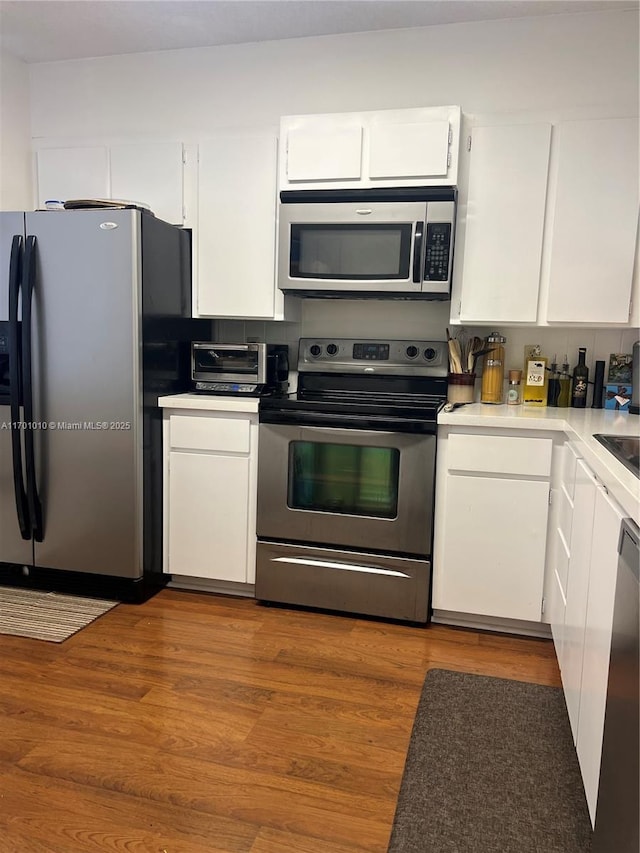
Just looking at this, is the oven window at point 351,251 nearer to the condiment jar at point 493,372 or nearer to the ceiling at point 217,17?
the condiment jar at point 493,372

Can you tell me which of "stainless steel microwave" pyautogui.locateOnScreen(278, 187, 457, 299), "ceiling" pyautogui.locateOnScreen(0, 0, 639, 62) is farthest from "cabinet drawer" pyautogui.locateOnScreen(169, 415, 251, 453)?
"ceiling" pyautogui.locateOnScreen(0, 0, 639, 62)

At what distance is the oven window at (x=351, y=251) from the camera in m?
2.79

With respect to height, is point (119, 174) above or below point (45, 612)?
above

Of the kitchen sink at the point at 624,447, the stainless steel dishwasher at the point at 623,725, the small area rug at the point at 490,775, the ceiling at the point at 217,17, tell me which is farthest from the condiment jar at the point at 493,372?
the stainless steel dishwasher at the point at 623,725

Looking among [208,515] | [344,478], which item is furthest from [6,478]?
[344,478]

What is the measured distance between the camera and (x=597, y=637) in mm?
1535

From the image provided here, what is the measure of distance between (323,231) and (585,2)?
1370 mm

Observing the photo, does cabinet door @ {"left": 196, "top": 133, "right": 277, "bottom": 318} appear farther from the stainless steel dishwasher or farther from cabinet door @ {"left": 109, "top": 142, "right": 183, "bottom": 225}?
the stainless steel dishwasher

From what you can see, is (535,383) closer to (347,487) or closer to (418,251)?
(418,251)

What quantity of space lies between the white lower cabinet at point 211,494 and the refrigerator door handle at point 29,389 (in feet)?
1.86

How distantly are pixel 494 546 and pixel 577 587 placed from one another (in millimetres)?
735

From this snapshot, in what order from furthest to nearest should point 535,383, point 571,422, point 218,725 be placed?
point 535,383 → point 571,422 → point 218,725

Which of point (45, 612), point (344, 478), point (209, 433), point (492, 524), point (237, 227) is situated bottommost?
point (45, 612)

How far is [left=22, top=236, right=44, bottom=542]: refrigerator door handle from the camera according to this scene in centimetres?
279
